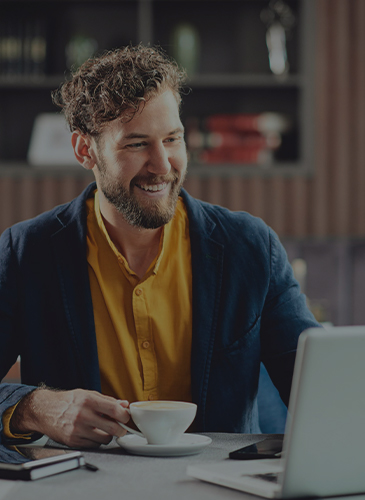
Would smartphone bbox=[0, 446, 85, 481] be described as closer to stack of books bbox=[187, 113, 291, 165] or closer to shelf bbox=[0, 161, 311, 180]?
shelf bbox=[0, 161, 311, 180]

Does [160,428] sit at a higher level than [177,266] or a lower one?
lower

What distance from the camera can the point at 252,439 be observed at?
3.87 ft

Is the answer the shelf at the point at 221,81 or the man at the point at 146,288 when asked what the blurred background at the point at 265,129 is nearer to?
the shelf at the point at 221,81

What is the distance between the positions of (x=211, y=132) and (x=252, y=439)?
8.32 feet

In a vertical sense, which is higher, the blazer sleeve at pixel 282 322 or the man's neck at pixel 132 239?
the man's neck at pixel 132 239

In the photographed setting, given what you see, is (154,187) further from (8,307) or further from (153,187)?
(8,307)

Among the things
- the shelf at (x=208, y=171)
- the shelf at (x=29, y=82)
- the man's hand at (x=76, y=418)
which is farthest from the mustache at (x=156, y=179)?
the shelf at (x=29, y=82)

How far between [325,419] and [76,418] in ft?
1.51

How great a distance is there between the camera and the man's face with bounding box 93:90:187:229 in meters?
1.50

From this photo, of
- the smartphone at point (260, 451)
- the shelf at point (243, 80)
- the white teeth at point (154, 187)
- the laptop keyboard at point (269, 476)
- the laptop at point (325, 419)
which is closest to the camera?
the laptop at point (325, 419)

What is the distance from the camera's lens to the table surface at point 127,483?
2.80 feet

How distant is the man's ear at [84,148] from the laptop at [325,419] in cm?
101

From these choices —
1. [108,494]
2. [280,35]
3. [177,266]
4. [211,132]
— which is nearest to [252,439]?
[108,494]

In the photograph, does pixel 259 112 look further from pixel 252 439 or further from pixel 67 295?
pixel 252 439
